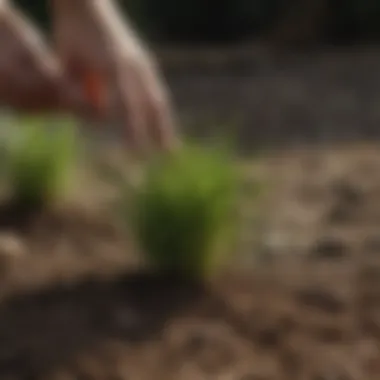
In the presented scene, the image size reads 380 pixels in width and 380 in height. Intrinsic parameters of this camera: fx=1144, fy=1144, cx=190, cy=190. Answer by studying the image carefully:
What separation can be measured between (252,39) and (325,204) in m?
4.90

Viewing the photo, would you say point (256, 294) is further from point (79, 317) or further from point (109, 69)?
point (109, 69)

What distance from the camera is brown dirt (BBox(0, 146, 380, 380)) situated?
1.90 metres

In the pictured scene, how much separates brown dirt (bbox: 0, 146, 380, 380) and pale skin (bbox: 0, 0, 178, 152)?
0.50 metres

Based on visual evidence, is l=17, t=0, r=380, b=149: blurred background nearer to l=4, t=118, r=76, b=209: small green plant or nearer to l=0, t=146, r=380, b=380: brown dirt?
l=4, t=118, r=76, b=209: small green plant

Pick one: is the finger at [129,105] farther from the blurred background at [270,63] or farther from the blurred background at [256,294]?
the blurred background at [270,63]

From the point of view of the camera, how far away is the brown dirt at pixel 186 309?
1.90m

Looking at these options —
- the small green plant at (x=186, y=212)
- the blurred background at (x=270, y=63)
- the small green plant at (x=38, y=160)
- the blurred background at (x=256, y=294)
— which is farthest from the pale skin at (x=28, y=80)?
the blurred background at (x=270, y=63)

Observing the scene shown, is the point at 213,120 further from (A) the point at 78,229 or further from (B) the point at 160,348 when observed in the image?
(B) the point at 160,348

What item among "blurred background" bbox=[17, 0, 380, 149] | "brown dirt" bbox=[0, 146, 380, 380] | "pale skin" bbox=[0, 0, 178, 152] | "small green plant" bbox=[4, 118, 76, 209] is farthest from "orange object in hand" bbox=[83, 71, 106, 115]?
"blurred background" bbox=[17, 0, 380, 149]

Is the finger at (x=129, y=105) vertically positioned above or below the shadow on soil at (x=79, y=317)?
above

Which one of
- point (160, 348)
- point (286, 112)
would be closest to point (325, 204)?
point (160, 348)

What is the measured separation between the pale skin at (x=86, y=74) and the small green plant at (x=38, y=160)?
4.40 ft


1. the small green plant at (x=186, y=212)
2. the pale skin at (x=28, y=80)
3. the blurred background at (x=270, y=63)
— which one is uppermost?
the pale skin at (x=28, y=80)

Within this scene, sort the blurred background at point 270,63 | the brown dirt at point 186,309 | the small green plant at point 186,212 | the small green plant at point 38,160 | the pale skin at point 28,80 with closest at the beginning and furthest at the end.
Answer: the pale skin at point 28,80 < the brown dirt at point 186,309 < the small green plant at point 186,212 < the small green plant at point 38,160 < the blurred background at point 270,63
